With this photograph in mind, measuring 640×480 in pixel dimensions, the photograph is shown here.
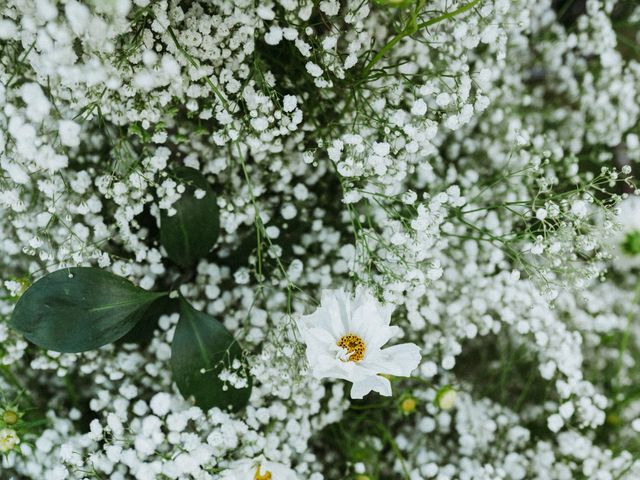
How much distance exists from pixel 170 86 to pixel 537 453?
915 millimetres

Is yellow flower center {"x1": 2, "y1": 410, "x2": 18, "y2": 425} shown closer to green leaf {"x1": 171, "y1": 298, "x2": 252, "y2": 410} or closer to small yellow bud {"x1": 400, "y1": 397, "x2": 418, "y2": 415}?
green leaf {"x1": 171, "y1": 298, "x2": 252, "y2": 410}

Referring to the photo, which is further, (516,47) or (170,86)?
(516,47)

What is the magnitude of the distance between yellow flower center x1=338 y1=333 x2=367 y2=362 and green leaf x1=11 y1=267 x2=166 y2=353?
294mm

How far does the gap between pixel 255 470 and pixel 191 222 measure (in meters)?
0.38

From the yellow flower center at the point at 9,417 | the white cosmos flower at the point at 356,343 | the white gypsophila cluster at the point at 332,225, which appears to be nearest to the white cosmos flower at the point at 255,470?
the white gypsophila cluster at the point at 332,225

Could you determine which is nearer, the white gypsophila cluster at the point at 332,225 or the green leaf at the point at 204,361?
the white gypsophila cluster at the point at 332,225

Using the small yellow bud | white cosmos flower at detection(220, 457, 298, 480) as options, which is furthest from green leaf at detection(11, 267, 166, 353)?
the small yellow bud

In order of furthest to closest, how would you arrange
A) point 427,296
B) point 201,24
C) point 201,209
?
point 427,296, point 201,209, point 201,24

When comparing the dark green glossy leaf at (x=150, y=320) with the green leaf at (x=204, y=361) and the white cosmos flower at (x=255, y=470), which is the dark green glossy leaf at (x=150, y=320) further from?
the white cosmos flower at (x=255, y=470)

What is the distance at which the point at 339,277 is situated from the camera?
1101 millimetres

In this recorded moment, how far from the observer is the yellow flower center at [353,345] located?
0.83 meters

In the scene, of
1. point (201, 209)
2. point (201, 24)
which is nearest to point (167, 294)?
point (201, 209)

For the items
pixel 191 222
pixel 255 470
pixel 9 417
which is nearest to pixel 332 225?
pixel 191 222

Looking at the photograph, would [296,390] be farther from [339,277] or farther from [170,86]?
[170,86]
